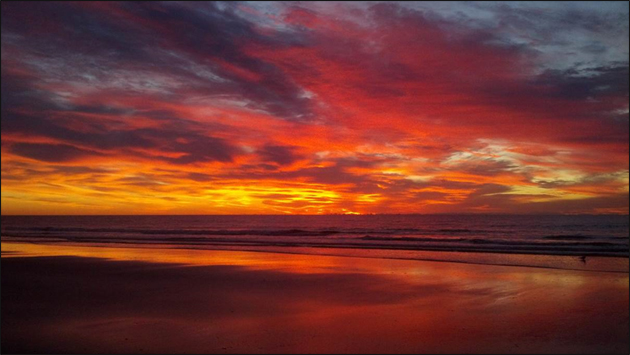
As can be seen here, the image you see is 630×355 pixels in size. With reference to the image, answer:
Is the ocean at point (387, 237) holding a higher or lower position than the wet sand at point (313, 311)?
higher

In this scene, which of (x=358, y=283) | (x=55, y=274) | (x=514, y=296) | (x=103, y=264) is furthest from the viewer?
(x=103, y=264)

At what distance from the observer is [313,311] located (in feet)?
35.1

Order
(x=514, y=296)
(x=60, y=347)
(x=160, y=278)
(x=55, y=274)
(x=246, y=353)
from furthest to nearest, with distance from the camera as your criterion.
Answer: (x=55, y=274) → (x=160, y=278) → (x=514, y=296) → (x=60, y=347) → (x=246, y=353)

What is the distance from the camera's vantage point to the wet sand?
27.0 feet

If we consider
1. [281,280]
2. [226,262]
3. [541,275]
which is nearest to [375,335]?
[281,280]

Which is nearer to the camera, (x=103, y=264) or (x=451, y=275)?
(x=451, y=275)

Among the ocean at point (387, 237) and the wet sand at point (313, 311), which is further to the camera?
the ocean at point (387, 237)

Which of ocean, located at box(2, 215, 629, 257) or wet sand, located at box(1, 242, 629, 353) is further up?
ocean, located at box(2, 215, 629, 257)

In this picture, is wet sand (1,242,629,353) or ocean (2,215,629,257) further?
ocean (2,215,629,257)

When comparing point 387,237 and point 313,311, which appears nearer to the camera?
point 313,311

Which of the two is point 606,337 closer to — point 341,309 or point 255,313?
point 341,309

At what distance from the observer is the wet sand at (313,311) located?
8227mm

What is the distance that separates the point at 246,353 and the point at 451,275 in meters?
11.3

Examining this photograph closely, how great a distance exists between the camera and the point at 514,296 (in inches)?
492
